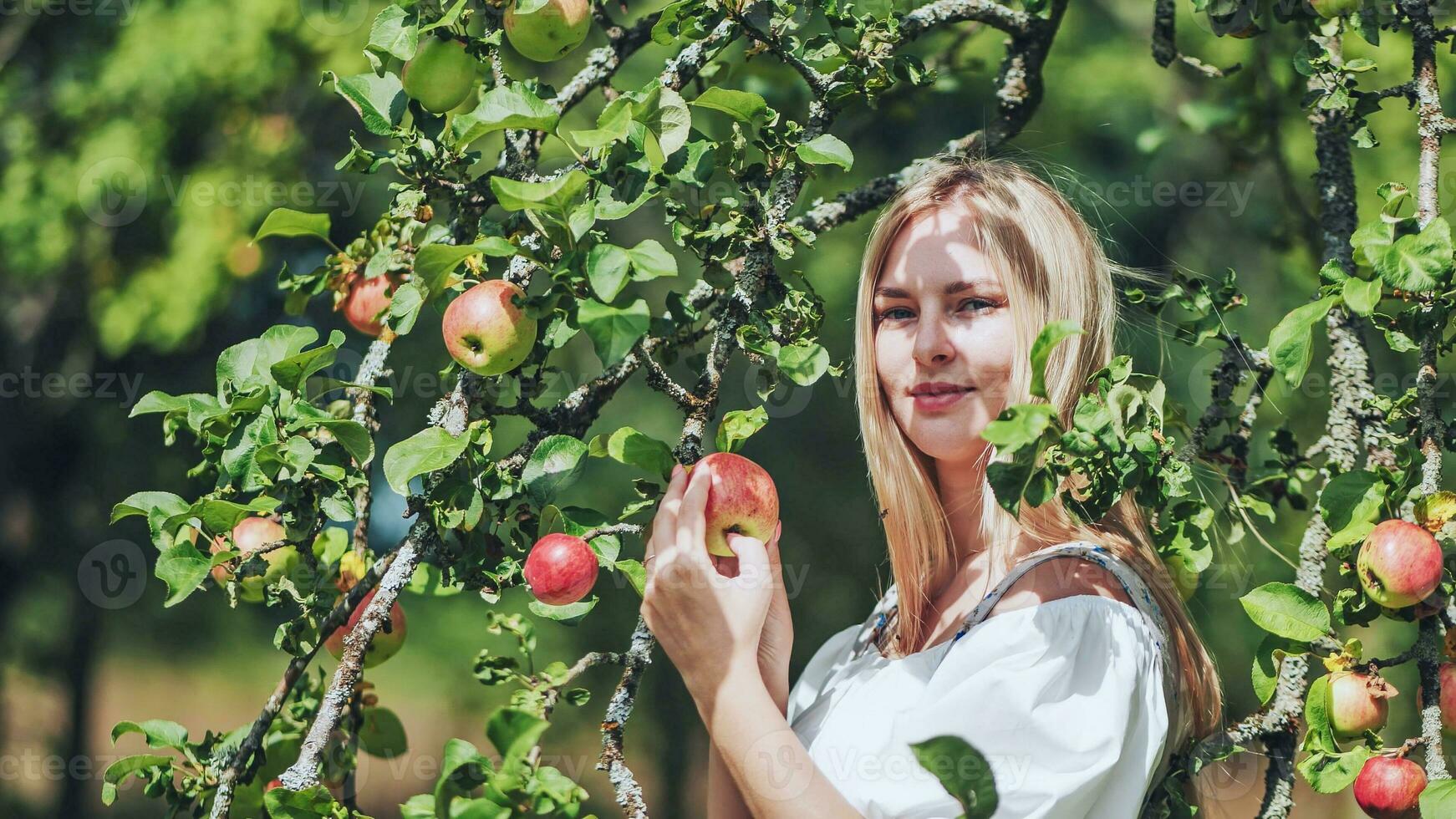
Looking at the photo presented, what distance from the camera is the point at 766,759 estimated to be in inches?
46.3

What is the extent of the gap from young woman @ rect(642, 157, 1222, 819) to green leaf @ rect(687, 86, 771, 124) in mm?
337

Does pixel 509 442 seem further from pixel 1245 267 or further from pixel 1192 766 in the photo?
pixel 1192 766

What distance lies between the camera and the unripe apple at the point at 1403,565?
1138 mm

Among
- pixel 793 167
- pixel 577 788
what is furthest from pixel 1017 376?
pixel 577 788

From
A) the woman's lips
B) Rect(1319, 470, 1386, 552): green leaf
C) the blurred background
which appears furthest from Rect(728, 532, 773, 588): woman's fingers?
the blurred background

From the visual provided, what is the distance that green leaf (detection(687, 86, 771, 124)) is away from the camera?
1.18 m

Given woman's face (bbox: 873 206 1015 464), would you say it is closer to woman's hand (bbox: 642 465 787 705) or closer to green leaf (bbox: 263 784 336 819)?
woman's hand (bbox: 642 465 787 705)

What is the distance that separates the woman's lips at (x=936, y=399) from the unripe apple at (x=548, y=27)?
0.61m

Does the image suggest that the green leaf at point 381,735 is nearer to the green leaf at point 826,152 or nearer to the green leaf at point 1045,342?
the green leaf at point 826,152

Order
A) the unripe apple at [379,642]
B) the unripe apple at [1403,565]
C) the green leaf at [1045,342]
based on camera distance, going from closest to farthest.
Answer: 1. the green leaf at [1045,342]
2. the unripe apple at [1403,565]
3. the unripe apple at [379,642]

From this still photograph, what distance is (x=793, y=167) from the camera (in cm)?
126

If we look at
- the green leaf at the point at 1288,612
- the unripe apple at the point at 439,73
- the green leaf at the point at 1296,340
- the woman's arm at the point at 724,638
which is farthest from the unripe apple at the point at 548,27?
the green leaf at the point at 1288,612

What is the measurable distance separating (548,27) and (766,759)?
0.86 metres

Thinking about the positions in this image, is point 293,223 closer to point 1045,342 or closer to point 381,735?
point 381,735
